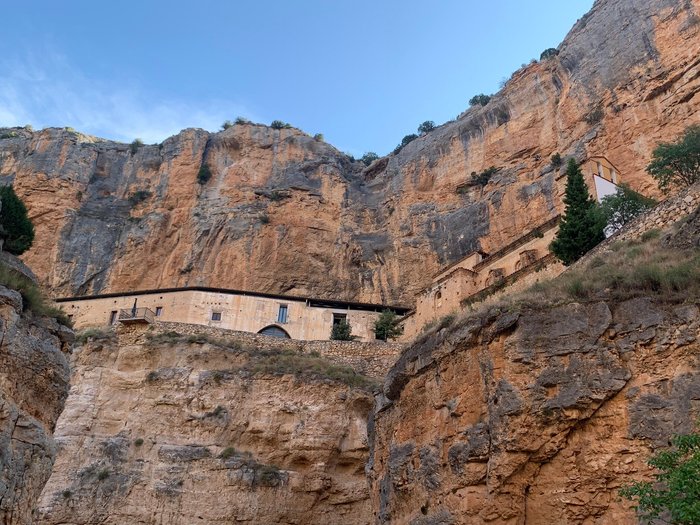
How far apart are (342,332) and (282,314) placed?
3947mm

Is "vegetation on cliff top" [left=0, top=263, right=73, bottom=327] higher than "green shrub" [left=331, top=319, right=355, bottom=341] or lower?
lower

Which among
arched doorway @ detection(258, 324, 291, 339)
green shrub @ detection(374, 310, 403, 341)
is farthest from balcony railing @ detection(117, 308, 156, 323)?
green shrub @ detection(374, 310, 403, 341)

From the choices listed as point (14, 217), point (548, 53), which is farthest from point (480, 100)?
point (14, 217)

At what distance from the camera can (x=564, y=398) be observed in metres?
11.2

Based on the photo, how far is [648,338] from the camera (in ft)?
36.2

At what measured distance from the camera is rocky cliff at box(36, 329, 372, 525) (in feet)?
84.4

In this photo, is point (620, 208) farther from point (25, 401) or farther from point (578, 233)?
point (25, 401)

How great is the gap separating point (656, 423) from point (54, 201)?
4691 centimetres

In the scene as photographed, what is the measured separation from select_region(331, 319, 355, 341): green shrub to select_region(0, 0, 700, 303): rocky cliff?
5.41 metres

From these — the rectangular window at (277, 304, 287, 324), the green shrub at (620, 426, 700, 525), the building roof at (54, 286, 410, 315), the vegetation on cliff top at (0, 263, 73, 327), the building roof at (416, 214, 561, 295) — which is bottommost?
Result: the green shrub at (620, 426, 700, 525)

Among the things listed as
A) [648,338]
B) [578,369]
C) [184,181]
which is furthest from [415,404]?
[184,181]

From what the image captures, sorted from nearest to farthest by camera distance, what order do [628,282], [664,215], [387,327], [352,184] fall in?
[628,282]
[664,215]
[387,327]
[352,184]

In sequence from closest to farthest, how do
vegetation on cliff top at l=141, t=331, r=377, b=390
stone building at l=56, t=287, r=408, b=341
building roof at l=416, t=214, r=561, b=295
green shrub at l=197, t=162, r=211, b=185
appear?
vegetation on cliff top at l=141, t=331, r=377, b=390 < building roof at l=416, t=214, r=561, b=295 < stone building at l=56, t=287, r=408, b=341 < green shrub at l=197, t=162, r=211, b=185

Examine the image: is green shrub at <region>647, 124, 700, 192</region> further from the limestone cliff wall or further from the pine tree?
the limestone cliff wall
